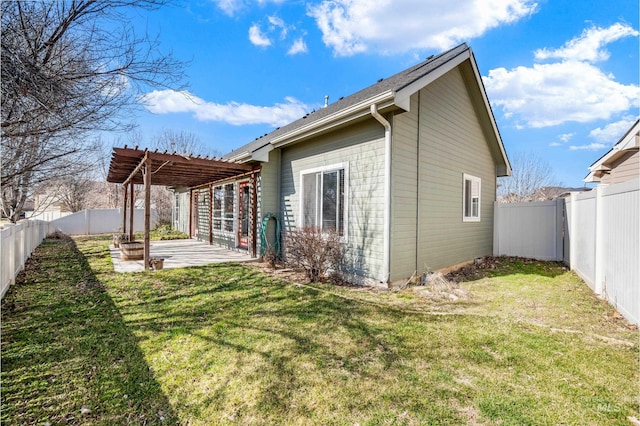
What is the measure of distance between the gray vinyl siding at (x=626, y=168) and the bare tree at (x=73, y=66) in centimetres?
1156

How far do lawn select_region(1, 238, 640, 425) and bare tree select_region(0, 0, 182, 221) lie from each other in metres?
2.70

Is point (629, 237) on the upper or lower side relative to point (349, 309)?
upper

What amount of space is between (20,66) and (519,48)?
12518 mm

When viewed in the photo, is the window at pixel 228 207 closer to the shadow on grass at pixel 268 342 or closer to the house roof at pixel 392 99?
the house roof at pixel 392 99

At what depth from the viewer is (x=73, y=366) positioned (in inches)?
113

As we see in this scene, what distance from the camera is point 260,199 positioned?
8.59 meters

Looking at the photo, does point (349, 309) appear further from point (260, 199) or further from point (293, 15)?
point (293, 15)

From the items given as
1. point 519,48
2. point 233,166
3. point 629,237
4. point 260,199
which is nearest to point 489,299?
point 629,237

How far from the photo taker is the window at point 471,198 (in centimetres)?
848

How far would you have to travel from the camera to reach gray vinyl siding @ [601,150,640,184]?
817 centimetres

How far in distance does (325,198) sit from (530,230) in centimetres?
676

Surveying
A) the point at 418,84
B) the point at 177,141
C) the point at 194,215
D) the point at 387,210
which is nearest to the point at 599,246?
the point at 387,210

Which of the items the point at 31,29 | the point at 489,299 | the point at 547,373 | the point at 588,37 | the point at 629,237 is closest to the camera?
the point at 547,373

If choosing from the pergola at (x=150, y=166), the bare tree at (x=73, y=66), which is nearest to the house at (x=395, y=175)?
the pergola at (x=150, y=166)
